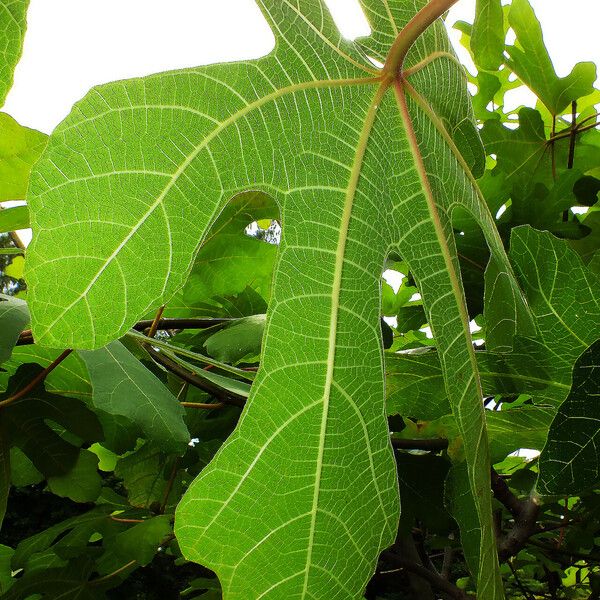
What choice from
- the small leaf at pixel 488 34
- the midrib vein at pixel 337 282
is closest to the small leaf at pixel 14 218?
the midrib vein at pixel 337 282

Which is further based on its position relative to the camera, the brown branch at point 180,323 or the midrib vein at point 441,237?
the brown branch at point 180,323

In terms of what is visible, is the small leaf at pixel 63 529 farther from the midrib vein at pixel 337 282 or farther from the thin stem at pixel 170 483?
the midrib vein at pixel 337 282

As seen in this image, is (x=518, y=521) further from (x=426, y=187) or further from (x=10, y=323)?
(x=10, y=323)

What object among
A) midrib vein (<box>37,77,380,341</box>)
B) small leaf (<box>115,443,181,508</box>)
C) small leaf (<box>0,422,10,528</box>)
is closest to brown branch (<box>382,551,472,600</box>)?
small leaf (<box>115,443,181,508</box>)

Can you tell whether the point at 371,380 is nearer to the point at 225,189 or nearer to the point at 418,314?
the point at 225,189

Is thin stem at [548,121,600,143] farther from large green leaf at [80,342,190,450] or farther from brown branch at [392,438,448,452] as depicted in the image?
large green leaf at [80,342,190,450]

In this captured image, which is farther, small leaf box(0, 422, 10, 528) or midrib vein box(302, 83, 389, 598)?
small leaf box(0, 422, 10, 528)
